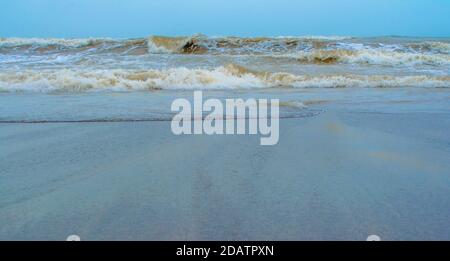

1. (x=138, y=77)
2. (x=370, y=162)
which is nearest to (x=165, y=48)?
(x=138, y=77)

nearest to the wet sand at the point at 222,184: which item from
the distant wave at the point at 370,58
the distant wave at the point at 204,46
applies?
the distant wave at the point at 370,58

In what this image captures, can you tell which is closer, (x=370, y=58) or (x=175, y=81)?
(x=175, y=81)

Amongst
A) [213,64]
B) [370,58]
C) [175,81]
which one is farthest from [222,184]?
[370,58]

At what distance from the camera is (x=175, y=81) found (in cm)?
704

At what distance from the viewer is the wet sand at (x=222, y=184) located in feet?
5.40

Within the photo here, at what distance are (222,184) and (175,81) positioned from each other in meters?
5.07

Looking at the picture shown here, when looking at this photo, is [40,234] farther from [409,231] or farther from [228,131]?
[228,131]

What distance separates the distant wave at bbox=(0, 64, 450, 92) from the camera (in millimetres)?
6656

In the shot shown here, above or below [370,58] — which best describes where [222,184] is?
below

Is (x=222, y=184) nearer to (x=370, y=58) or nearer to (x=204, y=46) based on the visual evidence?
(x=370, y=58)

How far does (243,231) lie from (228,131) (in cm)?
182

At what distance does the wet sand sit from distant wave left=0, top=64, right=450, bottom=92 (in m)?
3.35

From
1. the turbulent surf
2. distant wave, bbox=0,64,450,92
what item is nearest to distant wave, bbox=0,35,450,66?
the turbulent surf
